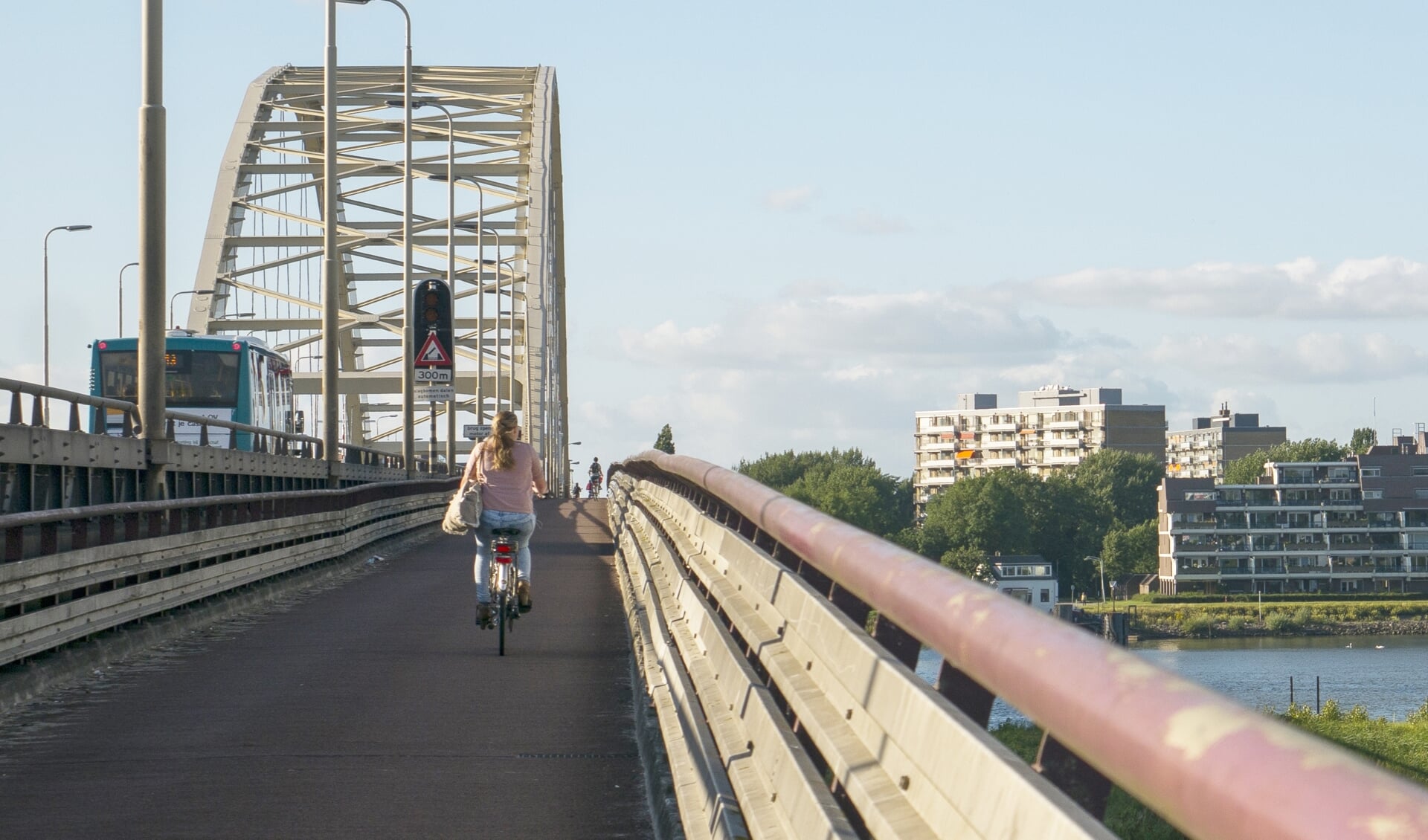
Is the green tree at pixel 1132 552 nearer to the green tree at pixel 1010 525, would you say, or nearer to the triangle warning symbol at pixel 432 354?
the green tree at pixel 1010 525

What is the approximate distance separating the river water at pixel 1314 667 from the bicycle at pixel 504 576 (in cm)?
4383

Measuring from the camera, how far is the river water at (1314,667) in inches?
3462

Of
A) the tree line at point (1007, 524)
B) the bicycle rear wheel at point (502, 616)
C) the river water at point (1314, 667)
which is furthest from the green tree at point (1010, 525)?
the bicycle rear wheel at point (502, 616)

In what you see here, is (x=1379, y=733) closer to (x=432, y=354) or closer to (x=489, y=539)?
(x=432, y=354)

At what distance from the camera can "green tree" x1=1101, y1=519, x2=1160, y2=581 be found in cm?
18562

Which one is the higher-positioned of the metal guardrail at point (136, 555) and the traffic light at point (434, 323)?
the traffic light at point (434, 323)

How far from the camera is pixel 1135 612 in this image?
15050 centimetres

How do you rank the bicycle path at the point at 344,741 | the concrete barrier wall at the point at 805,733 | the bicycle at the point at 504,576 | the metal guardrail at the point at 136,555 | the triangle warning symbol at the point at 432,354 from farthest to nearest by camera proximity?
1. the triangle warning symbol at the point at 432,354
2. the bicycle at the point at 504,576
3. the metal guardrail at the point at 136,555
4. the bicycle path at the point at 344,741
5. the concrete barrier wall at the point at 805,733

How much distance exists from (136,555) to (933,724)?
11.3m

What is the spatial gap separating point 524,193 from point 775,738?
3304 inches

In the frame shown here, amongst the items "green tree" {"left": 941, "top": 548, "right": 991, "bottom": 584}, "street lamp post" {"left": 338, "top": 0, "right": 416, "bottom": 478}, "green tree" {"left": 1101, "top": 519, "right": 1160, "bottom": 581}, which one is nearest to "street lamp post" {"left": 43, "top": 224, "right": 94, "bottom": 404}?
"street lamp post" {"left": 338, "top": 0, "right": 416, "bottom": 478}

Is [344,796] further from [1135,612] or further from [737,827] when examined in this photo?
[1135,612]

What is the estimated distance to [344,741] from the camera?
9.40 m

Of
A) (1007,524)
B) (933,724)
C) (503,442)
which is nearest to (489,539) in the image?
(503,442)
